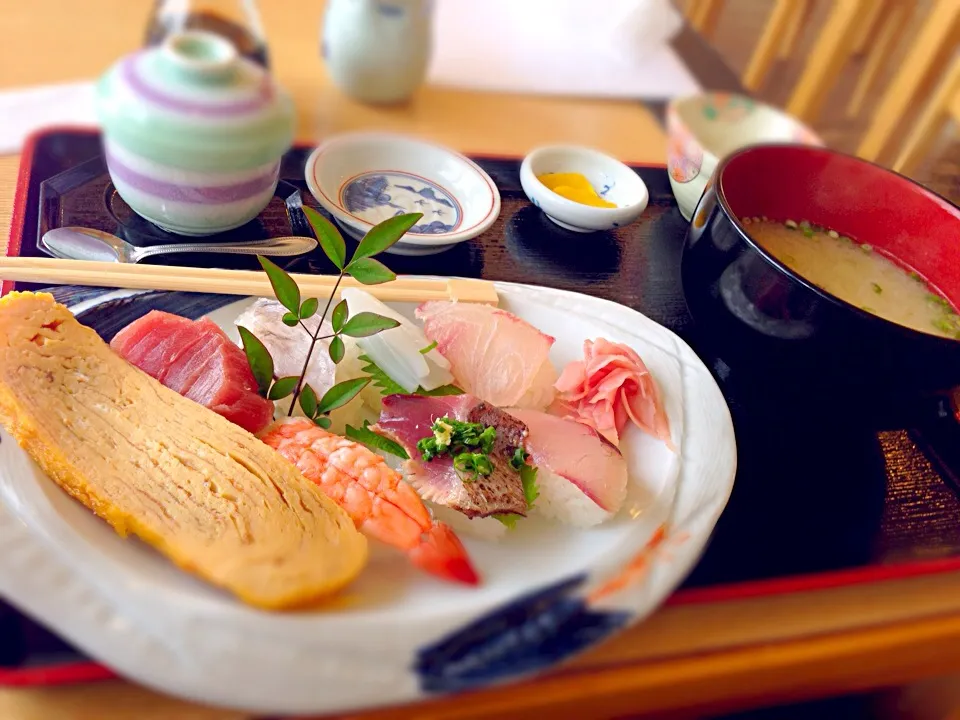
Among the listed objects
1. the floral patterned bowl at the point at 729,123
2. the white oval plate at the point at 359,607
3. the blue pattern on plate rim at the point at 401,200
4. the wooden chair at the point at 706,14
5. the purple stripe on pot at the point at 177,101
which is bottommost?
the wooden chair at the point at 706,14

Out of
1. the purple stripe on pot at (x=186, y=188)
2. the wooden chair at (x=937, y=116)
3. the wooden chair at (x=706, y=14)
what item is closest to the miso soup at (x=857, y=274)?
the purple stripe on pot at (x=186, y=188)

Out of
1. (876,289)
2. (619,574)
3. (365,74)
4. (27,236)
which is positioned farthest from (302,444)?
(365,74)

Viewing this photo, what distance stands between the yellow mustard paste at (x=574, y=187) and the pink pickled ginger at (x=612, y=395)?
0.95 feet

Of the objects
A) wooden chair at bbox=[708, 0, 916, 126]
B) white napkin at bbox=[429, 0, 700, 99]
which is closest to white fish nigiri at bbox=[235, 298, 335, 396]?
white napkin at bbox=[429, 0, 700, 99]

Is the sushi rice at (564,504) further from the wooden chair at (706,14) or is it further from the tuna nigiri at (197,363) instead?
the wooden chair at (706,14)

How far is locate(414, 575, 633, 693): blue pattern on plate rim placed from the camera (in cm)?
41

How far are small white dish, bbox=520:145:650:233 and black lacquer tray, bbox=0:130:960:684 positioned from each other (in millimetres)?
28

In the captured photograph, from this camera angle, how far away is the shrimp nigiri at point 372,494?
0.48 metres

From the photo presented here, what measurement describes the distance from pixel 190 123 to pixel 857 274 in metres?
0.65

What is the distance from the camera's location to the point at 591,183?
0.90m

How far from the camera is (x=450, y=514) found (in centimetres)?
53

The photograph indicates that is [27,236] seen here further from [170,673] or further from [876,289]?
[876,289]

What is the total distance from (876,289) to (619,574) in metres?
0.46

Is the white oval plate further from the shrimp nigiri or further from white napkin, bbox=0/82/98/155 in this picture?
white napkin, bbox=0/82/98/155
